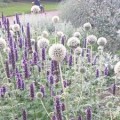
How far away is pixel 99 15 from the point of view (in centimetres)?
969

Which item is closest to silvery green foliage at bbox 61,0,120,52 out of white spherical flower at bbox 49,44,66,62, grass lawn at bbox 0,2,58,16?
white spherical flower at bbox 49,44,66,62

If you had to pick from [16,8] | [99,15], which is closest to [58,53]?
[99,15]

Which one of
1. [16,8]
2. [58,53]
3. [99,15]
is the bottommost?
[58,53]

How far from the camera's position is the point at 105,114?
4.27m

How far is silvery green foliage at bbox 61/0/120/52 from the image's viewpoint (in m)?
9.24

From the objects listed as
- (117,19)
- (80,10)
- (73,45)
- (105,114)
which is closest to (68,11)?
(80,10)

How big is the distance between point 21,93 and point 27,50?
1.13 m

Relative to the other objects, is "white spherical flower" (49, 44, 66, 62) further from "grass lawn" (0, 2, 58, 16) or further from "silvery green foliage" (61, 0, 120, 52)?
"grass lawn" (0, 2, 58, 16)

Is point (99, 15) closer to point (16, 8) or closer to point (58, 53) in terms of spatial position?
point (58, 53)

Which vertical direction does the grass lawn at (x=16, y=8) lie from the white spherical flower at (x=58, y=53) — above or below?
above

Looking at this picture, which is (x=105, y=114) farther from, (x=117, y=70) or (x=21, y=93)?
(x=21, y=93)

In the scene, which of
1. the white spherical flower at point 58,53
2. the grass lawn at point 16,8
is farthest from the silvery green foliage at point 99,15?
the grass lawn at point 16,8

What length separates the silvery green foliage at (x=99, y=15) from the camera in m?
9.24

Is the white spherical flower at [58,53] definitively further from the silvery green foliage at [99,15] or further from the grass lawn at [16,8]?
the grass lawn at [16,8]
